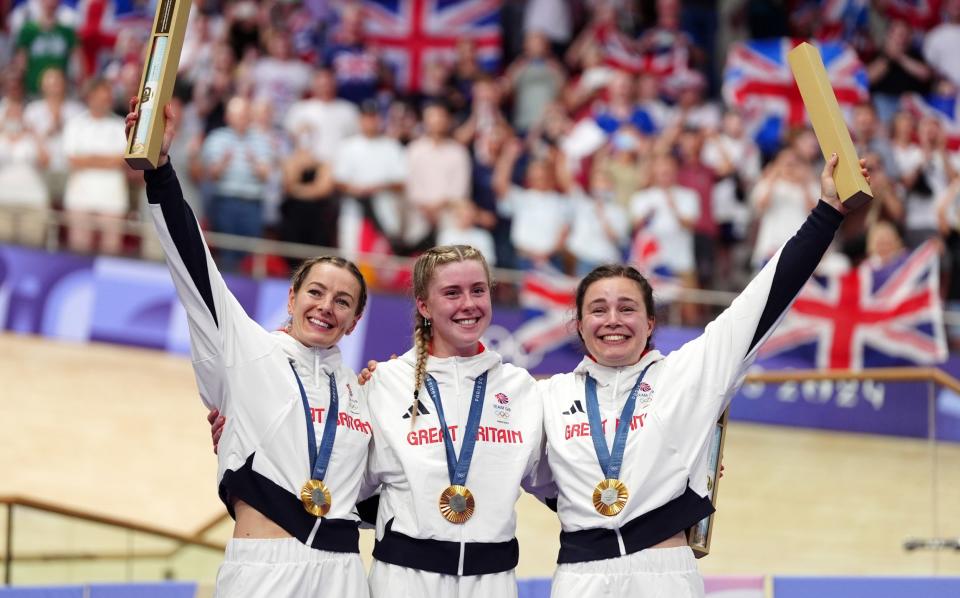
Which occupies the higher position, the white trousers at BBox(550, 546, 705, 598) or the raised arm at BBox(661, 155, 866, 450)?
the raised arm at BBox(661, 155, 866, 450)

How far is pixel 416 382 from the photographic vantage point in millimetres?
5043

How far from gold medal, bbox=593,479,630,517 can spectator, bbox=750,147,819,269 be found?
7512 millimetres

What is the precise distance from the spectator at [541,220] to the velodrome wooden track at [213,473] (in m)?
2.97

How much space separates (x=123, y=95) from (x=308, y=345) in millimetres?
9522

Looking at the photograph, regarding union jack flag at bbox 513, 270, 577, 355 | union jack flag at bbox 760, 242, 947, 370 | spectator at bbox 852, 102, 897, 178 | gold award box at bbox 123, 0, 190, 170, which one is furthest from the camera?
spectator at bbox 852, 102, 897, 178

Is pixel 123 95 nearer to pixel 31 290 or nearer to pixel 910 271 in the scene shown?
pixel 31 290

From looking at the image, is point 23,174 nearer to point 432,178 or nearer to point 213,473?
point 432,178

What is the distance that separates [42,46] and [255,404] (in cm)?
1050

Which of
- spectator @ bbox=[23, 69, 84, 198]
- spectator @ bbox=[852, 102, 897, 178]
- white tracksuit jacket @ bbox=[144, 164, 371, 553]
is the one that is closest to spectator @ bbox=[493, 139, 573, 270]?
spectator @ bbox=[852, 102, 897, 178]

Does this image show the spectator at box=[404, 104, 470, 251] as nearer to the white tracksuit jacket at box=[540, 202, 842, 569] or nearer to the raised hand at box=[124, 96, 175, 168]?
the white tracksuit jacket at box=[540, 202, 842, 569]

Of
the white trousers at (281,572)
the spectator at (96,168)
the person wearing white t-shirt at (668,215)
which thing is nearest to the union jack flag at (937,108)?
the person wearing white t-shirt at (668,215)

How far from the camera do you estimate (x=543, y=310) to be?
40.0 feet

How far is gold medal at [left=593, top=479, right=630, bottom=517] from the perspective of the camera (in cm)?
483

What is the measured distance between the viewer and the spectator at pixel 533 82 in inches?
550
